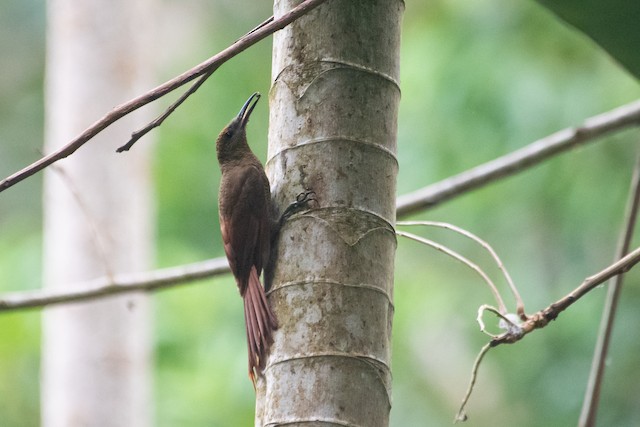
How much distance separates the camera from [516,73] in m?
6.30

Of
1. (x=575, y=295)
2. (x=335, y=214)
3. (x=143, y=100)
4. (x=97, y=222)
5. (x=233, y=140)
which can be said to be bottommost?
(x=575, y=295)

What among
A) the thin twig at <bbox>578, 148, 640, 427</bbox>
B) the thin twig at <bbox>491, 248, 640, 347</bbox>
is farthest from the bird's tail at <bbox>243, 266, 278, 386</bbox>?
the thin twig at <bbox>578, 148, 640, 427</bbox>

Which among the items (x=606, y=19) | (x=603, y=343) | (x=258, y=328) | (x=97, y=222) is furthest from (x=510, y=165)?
(x=97, y=222)

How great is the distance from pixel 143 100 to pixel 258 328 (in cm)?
60

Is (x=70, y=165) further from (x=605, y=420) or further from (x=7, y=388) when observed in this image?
(x=605, y=420)

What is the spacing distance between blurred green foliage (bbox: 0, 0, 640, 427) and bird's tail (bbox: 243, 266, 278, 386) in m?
4.01

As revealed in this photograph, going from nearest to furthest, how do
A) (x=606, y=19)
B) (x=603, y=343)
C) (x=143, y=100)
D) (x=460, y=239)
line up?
(x=143, y=100) < (x=606, y=19) < (x=603, y=343) < (x=460, y=239)

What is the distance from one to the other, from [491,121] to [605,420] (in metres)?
2.13

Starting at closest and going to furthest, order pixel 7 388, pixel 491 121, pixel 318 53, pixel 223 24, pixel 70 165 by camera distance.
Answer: pixel 318 53, pixel 491 121, pixel 70 165, pixel 7 388, pixel 223 24

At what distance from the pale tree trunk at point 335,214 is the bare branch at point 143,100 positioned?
28cm

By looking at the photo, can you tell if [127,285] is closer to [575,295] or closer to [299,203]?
[299,203]

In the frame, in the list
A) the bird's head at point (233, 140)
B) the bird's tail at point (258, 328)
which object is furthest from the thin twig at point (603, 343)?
the bird's head at point (233, 140)

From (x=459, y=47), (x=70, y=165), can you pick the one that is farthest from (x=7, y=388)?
(x=459, y=47)

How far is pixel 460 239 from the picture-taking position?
7.59 meters
